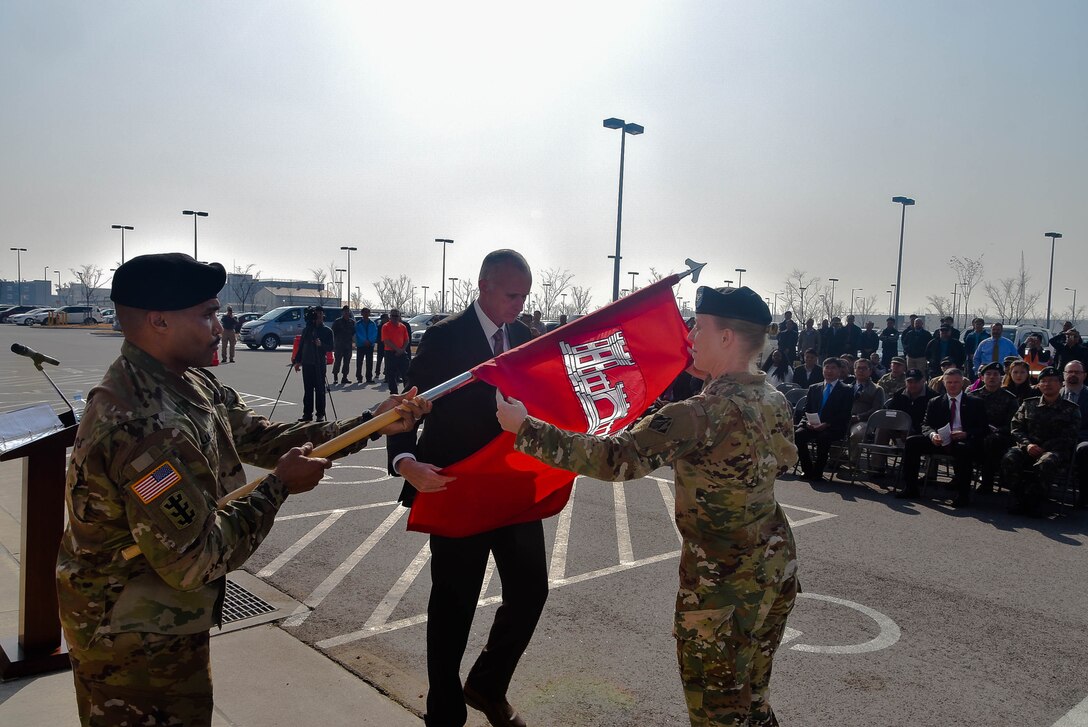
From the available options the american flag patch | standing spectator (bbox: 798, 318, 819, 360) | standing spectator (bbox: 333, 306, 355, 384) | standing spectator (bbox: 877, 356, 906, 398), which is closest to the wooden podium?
the american flag patch

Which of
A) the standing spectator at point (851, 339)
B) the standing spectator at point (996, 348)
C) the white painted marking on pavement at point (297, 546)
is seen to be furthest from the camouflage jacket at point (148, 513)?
the standing spectator at point (851, 339)

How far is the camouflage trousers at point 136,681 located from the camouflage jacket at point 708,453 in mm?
1223

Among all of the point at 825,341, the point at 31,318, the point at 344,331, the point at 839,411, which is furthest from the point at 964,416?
the point at 31,318

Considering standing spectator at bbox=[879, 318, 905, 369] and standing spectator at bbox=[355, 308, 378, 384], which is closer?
standing spectator at bbox=[879, 318, 905, 369]

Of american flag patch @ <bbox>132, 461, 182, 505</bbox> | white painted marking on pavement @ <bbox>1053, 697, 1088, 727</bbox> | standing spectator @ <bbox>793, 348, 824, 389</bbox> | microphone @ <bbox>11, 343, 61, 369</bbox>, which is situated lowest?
white painted marking on pavement @ <bbox>1053, 697, 1088, 727</bbox>

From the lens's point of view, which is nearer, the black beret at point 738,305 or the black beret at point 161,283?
the black beret at point 161,283

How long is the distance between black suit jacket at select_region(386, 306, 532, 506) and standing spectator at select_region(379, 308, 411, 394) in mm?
14618

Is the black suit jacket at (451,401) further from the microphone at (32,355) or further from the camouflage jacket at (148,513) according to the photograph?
the microphone at (32,355)

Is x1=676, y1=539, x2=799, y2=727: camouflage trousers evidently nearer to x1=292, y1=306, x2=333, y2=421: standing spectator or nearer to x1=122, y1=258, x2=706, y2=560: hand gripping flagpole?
x1=122, y1=258, x2=706, y2=560: hand gripping flagpole

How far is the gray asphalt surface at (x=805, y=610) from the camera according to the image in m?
4.05

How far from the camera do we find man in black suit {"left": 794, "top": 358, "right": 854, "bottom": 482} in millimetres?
10219

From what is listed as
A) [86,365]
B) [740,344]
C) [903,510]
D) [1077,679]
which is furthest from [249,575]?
[86,365]

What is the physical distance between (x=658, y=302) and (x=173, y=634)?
7.99 ft

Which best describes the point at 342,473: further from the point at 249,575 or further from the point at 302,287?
the point at 302,287
